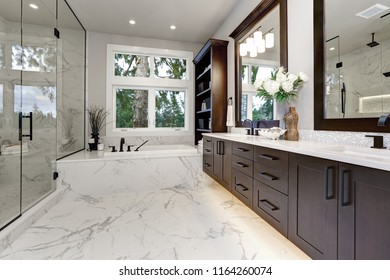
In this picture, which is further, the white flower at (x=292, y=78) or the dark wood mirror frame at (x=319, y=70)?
the white flower at (x=292, y=78)

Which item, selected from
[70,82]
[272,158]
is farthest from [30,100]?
[272,158]

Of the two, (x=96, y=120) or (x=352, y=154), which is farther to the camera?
(x=96, y=120)

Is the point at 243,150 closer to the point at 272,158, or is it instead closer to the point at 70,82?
the point at 272,158

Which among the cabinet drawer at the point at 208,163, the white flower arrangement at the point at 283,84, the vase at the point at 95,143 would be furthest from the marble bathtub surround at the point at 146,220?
the white flower arrangement at the point at 283,84

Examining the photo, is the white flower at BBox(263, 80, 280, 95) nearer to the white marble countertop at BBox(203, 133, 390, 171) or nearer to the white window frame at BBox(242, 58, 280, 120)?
the white window frame at BBox(242, 58, 280, 120)

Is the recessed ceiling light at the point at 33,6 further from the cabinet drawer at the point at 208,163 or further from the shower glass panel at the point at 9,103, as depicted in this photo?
the cabinet drawer at the point at 208,163

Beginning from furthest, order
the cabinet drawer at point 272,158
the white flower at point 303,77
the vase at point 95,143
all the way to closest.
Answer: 1. the vase at point 95,143
2. the white flower at point 303,77
3. the cabinet drawer at point 272,158

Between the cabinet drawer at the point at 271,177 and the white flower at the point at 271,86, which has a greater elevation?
the white flower at the point at 271,86

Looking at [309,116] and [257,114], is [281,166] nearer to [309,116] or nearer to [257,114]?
[309,116]

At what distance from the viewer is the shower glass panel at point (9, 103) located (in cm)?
232

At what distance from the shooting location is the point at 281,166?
1.42 m

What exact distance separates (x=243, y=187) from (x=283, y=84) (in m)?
1.06

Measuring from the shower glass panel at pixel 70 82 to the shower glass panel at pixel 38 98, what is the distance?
166 millimetres

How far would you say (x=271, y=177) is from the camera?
153 centimetres
